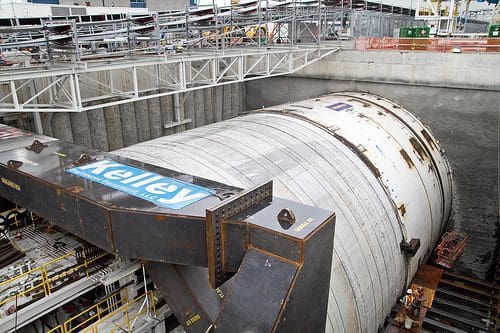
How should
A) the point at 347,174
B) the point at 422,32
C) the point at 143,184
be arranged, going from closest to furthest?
the point at 143,184, the point at 347,174, the point at 422,32

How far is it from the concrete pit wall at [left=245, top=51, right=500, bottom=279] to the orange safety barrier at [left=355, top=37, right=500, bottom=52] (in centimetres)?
84

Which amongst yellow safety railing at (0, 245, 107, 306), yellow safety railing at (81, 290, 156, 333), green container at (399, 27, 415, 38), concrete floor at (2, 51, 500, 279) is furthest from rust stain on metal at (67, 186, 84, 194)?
green container at (399, 27, 415, 38)

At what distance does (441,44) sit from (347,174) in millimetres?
10954

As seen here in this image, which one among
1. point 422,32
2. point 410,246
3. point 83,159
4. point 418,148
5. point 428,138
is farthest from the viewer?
point 422,32

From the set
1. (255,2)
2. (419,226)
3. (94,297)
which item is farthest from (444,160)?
(94,297)

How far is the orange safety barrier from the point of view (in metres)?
17.0

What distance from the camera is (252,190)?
5297mm

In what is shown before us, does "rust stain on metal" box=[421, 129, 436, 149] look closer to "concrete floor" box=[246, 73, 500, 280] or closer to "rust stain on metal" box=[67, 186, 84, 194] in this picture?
"concrete floor" box=[246, 73, 500, 280]

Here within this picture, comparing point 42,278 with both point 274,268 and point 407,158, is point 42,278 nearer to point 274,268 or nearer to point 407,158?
point 274,268

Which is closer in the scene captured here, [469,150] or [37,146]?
[37,146]

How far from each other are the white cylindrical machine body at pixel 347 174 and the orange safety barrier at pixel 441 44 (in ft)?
17.9

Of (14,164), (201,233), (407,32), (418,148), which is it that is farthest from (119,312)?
(407,32)

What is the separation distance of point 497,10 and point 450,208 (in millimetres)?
14226

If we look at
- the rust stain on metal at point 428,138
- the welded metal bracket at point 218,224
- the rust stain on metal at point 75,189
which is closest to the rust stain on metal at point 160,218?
the welded metal bracket at point 218,224
